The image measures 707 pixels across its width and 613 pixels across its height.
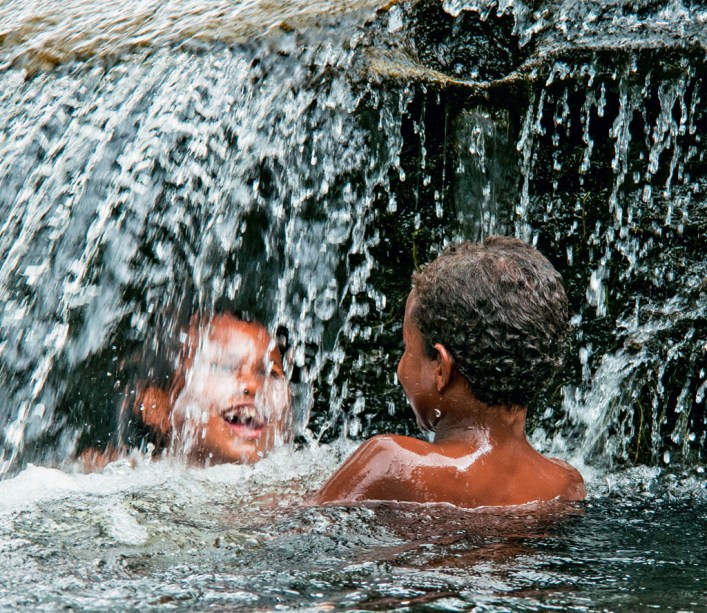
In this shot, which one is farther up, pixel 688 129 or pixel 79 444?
pixel 688 129

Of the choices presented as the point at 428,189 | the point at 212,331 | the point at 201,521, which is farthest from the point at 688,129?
the point at 201,521

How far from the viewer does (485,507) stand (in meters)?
3.07

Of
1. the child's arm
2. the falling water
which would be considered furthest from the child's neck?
the falling water

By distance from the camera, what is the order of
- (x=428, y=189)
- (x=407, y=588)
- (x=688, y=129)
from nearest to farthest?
1. (x=407, y=588)
2. (x=688, y=129)
3. (x=428, y=189)

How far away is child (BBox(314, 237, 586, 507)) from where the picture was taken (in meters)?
3.00

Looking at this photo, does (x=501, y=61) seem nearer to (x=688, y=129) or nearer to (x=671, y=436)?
(x=688, y=129)

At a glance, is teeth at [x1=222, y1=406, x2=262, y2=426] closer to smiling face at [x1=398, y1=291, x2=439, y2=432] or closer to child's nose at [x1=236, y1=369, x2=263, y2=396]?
child's nose at [x1=236, y1=369, x2=263, y2=396]

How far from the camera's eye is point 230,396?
4480mm

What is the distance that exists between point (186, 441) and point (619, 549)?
89.3 inches

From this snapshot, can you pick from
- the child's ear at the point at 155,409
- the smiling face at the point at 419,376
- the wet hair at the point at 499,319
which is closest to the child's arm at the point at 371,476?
the smiling face at the point at 419,376

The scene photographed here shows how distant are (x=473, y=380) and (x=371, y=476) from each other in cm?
47

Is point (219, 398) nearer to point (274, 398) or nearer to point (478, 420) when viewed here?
point (274, 398)

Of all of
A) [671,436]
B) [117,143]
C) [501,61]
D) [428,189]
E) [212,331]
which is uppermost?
[501,61]

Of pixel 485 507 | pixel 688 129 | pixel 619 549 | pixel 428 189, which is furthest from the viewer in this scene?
pixel 428 189
